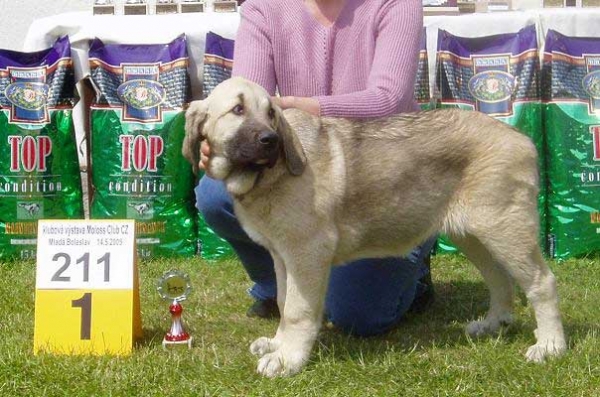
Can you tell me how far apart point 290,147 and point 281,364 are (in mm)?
761

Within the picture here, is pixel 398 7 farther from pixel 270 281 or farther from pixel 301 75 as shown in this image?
pixel 270 281

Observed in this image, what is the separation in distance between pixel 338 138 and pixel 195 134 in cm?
54

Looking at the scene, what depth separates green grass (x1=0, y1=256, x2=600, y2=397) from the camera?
9.89ft

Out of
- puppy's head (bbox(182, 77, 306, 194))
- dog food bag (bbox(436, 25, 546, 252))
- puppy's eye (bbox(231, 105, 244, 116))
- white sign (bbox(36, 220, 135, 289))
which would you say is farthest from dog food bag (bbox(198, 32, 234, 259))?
puppy's eye (bbox(231, 105, 244, 116))

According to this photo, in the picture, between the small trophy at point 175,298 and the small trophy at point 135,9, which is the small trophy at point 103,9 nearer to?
the small trophy at point 135,9

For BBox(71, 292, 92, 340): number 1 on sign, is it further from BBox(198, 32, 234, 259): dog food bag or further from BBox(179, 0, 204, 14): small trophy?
BBox(179, 0, 204, 14): small trophy

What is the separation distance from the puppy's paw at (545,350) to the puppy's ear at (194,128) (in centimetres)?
141

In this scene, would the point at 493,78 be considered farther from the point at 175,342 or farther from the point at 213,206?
the point at 175,342

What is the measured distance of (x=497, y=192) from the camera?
3254mm

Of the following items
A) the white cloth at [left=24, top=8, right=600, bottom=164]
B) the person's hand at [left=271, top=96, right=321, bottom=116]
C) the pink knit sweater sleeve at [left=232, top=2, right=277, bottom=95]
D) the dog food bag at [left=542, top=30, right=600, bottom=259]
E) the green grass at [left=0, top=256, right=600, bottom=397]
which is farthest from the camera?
the white cloth at [left=24, top=8, right=600, bottom=164]

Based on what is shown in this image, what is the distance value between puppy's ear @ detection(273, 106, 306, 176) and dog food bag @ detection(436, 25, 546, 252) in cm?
224

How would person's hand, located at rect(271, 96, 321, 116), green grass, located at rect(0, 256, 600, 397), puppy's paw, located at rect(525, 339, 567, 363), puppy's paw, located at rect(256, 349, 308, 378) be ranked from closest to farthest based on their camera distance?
green grass, located at rect(0, 256, 600, 397) → puppy's paw, located at rect(256, 349, 308, 378) → puppy's paw, located at rect(525, 339, 567, 363) → person's hand, located at rect(271, 96, 321, 116)

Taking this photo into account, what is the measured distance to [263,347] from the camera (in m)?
3.41

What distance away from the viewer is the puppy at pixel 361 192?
121 inches
